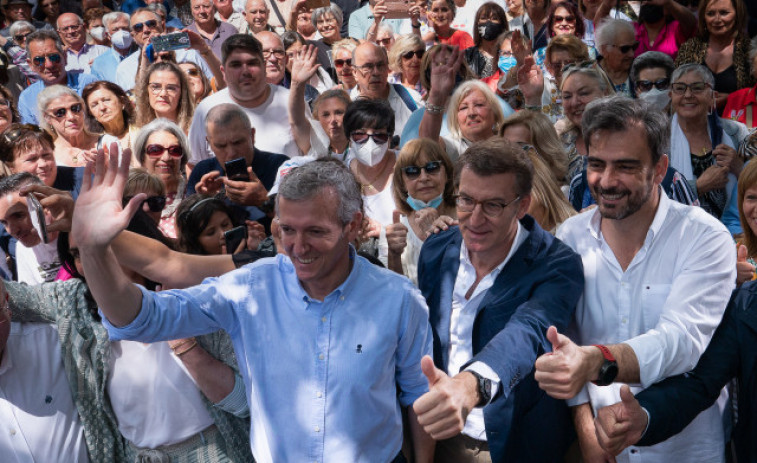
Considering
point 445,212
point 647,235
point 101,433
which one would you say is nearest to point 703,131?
point 445,212

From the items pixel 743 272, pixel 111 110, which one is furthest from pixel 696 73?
pixel 111 110

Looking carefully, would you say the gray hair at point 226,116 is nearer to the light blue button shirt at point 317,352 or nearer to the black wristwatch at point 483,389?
the light blue button shirt at point 317,352

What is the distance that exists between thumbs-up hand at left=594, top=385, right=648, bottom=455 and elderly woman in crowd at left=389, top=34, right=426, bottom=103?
487cm

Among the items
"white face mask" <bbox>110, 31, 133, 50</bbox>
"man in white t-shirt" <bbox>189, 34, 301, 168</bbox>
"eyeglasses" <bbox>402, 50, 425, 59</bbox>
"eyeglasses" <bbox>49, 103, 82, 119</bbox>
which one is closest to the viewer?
"man in white t-shirt" <bbox>189, 34, 301, 168</bbox>

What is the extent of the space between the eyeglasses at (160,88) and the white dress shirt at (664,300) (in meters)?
4.15

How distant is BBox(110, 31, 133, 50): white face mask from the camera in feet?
28.1

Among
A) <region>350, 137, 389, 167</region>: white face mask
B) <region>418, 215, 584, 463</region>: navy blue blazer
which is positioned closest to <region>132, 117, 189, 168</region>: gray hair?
<region>350, 137, 389, 167</region>: white face mask

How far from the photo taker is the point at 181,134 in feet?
18.2

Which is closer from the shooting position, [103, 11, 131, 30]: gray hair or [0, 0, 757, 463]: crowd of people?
[0, 0, 757, 463]: crowd of people

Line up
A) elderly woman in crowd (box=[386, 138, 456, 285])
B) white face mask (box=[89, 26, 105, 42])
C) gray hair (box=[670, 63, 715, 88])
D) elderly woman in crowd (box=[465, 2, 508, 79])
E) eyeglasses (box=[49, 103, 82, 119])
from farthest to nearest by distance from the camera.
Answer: white face mask (box=[89, 26, 105, 42]) → elderly woman in crowd (box=[465, 2, 508, 79]) → eyeglasses (box=[49, 103, 82, 119]) → gray hair (box=[670, 63, 715, 88]) → elderly woman in crowd (box=[386, 138, 456, 285])

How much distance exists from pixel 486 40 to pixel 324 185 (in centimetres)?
530

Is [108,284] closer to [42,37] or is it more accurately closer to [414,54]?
[414,54]

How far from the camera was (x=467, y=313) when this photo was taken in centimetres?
307

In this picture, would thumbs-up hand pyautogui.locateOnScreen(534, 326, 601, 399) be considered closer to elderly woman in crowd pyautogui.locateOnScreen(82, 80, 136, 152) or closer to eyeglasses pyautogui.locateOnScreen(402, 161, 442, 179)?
eyeglasses pyautogui.locateOnScreen(402, 161, 442, 179)
